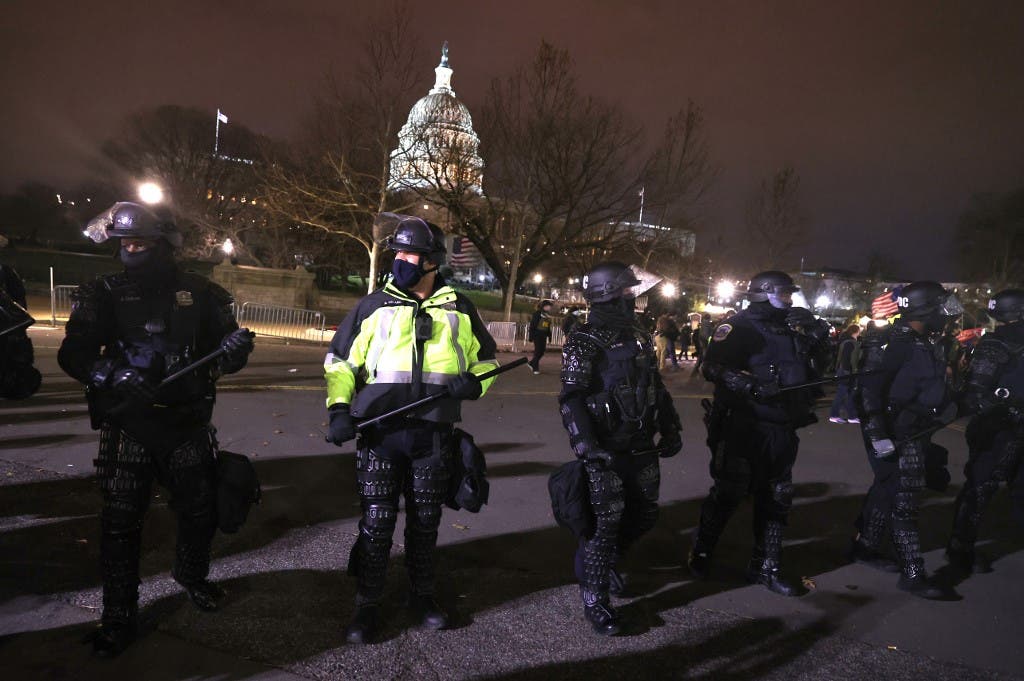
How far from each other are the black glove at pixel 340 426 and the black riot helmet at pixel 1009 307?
4940 millimetres

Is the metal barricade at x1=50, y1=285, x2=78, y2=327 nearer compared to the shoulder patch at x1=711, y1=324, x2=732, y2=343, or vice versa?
the shoulder patch at x1=711, y1=324, x2=732, y2=343

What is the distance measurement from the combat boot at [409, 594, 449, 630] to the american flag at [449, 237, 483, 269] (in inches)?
861

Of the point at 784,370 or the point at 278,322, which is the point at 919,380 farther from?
the point at 278,322

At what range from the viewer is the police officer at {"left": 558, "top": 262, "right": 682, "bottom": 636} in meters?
3.57

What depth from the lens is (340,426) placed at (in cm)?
315

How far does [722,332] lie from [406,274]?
2.21 m

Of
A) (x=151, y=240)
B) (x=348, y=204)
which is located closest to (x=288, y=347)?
(x=348, y=204)

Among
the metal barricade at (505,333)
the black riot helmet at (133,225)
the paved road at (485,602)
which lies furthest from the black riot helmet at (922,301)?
the metal barricade at (505,333)

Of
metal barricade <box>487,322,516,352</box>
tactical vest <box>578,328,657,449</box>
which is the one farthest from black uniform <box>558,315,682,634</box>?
metal barricade <box>487,322,516,352</box>

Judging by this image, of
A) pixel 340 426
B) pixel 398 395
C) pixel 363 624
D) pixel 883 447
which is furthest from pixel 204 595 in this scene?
pixel 883 447

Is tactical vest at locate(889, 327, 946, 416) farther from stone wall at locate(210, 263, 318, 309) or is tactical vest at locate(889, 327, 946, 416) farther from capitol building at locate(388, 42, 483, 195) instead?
stone wall at locate(210, 263, 318, 309)

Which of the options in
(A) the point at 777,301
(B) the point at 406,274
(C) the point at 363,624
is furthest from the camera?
(A) the point at 777,301

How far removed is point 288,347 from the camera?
690 inches

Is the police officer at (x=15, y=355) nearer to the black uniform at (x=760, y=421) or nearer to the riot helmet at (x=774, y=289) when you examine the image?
the black uniform at (x=760, y=421)
